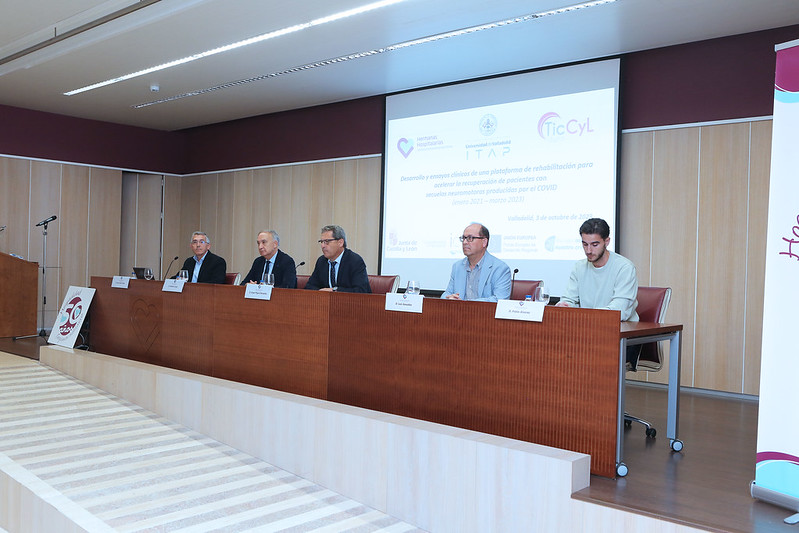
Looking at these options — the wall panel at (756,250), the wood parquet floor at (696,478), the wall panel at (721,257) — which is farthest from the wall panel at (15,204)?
the wall panel at (756,250)

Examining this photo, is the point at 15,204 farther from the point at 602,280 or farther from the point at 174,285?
the point at 602,280

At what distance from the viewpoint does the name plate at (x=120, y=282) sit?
473cm

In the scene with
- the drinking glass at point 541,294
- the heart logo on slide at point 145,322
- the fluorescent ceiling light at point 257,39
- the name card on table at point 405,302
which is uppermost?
the fluorescent ceiling light at point 257,39

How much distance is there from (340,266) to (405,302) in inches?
55.3

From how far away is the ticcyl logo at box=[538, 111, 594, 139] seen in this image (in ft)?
18.5

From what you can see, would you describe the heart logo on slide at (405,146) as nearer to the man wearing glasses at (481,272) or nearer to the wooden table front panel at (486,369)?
Result: the man wearing glasses at (481,272)

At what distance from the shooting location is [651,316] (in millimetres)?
3432

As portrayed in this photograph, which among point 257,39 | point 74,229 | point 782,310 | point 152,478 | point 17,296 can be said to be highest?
point 257,39

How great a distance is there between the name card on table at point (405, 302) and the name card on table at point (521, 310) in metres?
0.40

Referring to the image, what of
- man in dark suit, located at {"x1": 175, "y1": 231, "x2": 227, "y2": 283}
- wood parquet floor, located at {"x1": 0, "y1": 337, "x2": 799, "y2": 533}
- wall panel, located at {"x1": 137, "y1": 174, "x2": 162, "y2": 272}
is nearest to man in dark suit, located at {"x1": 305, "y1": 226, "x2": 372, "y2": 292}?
man in dark suit, located at {"x1": 175, "y1": 231, "x2": 227, "y2": 283}

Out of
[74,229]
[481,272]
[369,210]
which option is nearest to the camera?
[481,272]

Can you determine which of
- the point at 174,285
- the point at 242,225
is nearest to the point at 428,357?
the point at 174,285

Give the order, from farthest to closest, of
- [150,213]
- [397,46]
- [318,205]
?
[150,213], [318,205], [397,46]

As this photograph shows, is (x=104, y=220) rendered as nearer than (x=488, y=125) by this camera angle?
No
